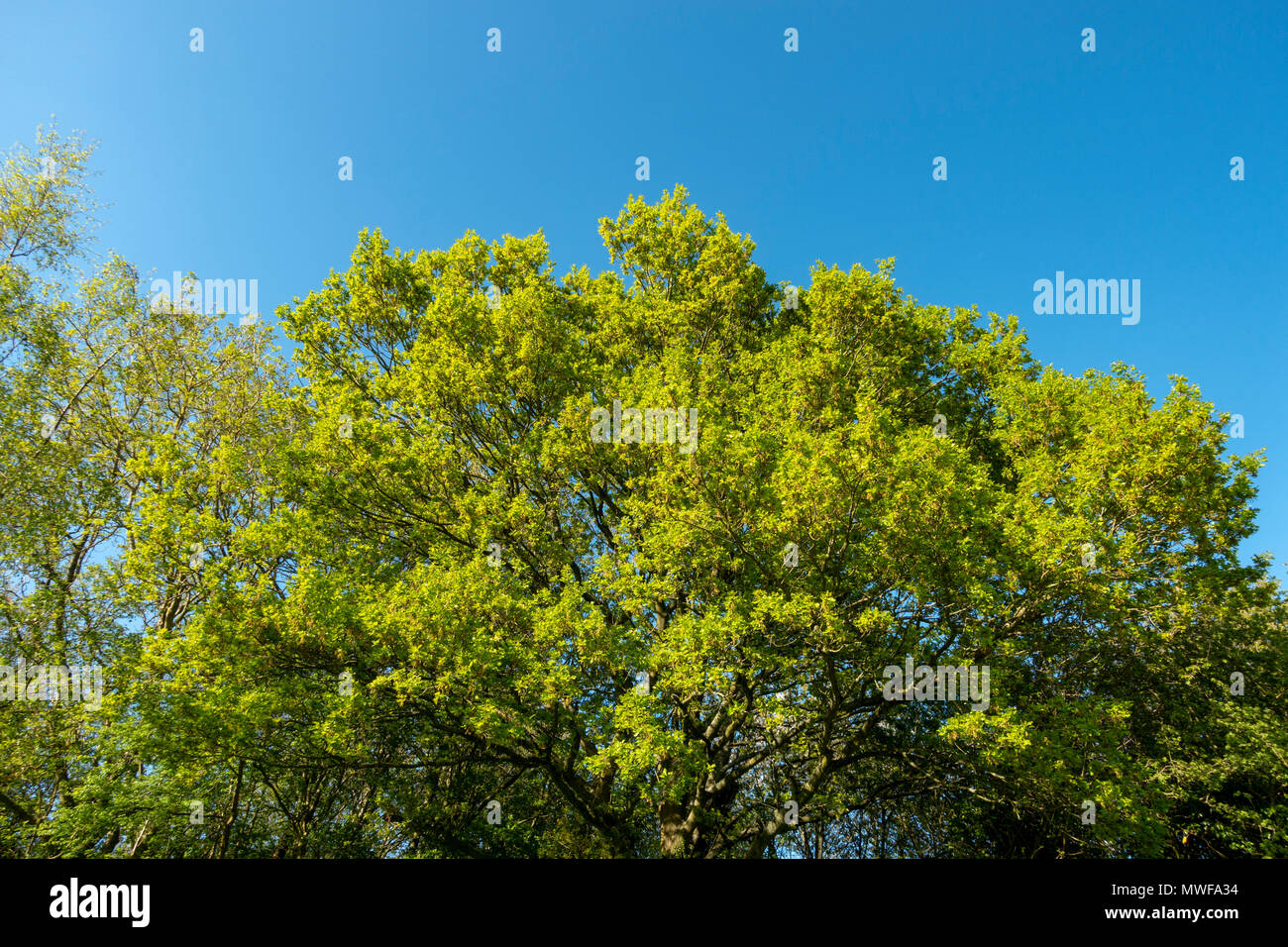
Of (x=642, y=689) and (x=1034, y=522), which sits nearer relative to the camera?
(x=1034, y=522)

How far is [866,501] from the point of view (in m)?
9.88

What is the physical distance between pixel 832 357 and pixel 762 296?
15.7ft

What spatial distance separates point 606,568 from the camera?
11336 mm

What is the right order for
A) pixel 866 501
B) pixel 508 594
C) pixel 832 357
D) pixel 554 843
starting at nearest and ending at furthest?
pixel 866 501 < pixel 508 594 < pixel 832 357 < pixel 554 843

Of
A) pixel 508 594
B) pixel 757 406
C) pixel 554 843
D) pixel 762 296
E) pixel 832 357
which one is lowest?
pixel 554 843

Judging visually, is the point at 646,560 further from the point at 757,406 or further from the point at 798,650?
the point at 757,406

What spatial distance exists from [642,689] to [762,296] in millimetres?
10314

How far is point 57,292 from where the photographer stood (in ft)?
52.7

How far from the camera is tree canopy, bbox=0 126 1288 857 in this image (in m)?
9.39

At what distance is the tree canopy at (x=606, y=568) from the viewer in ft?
30.8
